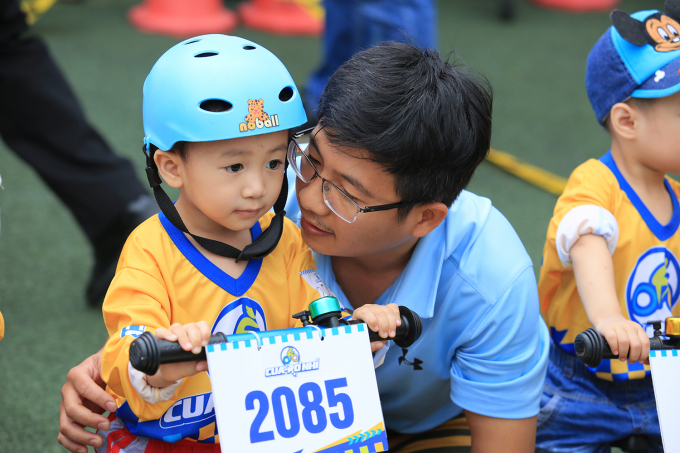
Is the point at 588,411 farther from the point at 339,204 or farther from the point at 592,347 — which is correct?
Result: the point at 339,204

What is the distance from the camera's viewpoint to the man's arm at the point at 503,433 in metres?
1.66

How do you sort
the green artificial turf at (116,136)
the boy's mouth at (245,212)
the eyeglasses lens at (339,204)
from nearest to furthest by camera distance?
the boy's mouth at (245,212) → the eyeglasses lens at (339,204) → the green artificial turf at (116,136)

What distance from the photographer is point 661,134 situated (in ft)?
5.99

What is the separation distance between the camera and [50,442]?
2.14 m

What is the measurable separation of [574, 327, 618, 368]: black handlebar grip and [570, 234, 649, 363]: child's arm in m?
0.10

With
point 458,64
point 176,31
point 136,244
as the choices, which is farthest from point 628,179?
point 176,31

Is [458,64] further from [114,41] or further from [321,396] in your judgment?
[114,41]

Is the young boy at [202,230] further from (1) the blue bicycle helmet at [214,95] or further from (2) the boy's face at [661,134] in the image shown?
(2) the boy's face at [661,134]

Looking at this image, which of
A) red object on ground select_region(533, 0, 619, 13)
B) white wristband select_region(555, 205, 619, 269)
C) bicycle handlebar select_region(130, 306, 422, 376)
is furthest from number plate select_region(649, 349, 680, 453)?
red object on ground select_region(533, 0, 619, 13)

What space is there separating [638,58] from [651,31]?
0.27 ft

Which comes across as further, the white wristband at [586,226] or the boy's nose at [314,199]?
the white wristband at [586,226]

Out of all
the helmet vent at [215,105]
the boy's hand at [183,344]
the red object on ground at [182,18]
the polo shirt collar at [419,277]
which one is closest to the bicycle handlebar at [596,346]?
the polo shirt collar at [419,277]

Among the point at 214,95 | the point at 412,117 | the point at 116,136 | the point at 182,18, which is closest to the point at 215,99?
the point at 214,95

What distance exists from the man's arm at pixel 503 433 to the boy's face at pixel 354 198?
50 cm
